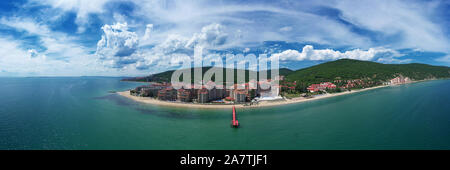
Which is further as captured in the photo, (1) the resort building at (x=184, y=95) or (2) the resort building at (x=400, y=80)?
→ (2) the resort building at (x=400, y=80)

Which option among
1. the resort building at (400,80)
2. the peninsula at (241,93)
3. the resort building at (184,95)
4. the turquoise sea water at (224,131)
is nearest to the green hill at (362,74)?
the peninsula at (241,93)

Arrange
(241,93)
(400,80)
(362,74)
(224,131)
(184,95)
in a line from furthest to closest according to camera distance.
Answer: (400,80)
(362,74)
(184,95)
(241,93)
(224,131)

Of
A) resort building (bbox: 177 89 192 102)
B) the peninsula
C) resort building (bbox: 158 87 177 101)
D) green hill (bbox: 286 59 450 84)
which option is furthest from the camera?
green hill (bbox: 286 59 450 84)

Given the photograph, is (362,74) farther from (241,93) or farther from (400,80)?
(241,93)

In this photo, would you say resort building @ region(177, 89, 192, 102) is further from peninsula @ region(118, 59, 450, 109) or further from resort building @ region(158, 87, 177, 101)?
resort building @ region(158, 87, 177, 101)

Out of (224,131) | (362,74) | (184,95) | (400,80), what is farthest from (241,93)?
(400,80)

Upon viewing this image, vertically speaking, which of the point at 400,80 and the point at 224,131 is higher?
the point at 400,80

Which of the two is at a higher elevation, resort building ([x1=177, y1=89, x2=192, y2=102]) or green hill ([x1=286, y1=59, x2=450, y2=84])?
green hill ([x1=286, y1=59, x2=450, y2=84])

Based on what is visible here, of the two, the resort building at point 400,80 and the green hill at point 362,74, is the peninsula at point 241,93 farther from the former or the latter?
the green hill at point 362,74

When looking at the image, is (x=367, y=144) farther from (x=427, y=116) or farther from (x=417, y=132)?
(x=427, y=116)

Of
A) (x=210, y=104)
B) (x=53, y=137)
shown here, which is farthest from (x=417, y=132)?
(x=53, y=137)

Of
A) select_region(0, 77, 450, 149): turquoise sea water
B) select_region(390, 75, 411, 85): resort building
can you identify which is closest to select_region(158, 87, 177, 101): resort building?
select_region(0, 77, 450, 149): turquoise sea water
